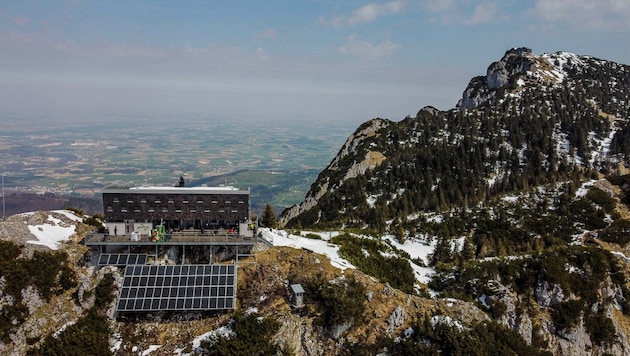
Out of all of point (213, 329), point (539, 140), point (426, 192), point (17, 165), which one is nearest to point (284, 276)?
point (213, 329)

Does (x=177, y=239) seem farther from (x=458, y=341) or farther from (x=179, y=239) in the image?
(x=458, y=341)

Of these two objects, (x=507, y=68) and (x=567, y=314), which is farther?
(x=507, y=68)

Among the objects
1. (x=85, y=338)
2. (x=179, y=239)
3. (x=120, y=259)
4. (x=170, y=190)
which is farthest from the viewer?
(x=170, y=190)

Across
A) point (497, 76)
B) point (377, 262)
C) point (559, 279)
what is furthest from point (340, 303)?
point (497, 76)

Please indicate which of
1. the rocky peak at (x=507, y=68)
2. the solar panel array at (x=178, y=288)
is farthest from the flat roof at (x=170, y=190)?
the rocky peak at (x=507, y=68)

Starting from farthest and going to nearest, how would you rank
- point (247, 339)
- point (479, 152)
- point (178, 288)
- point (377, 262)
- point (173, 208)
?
point (479, 152)
point (377, 262)
point (173, 208)
point (178, 288)
point (247, 339)

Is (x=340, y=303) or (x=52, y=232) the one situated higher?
(x=52, y=232)
